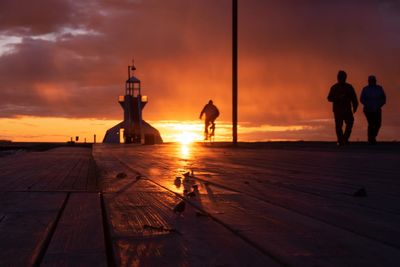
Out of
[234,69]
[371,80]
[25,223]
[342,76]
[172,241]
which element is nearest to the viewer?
[172,241]

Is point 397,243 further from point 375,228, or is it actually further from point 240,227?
point 240,227

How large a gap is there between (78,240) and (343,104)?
15.3m

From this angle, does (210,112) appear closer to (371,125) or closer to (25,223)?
(371,125)

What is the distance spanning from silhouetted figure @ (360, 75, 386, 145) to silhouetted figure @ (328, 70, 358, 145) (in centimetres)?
171

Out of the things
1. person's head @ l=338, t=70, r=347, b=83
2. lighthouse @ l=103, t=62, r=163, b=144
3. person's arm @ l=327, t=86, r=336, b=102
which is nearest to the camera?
person's head @ l=338, t=70, r=347, b=83

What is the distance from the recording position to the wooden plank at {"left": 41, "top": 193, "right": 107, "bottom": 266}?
6.97 ft

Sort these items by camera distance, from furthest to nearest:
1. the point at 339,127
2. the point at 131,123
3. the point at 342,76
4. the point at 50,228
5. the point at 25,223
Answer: the point at 131,123 → the point at 339,127 → the point at 342,76 → the point at 25,223 → the point at 50,228

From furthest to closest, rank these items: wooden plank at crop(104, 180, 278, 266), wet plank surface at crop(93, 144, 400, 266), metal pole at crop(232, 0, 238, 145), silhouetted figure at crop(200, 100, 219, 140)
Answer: silhouetted figure at crop(200, 100, 219, 140)
metal pole at crop(232, 0, 238, 145)
wet plank surface at crop(93, 144, 400, 266)
wooden plank at crop(104, 180, 278, 266)

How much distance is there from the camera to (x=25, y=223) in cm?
307

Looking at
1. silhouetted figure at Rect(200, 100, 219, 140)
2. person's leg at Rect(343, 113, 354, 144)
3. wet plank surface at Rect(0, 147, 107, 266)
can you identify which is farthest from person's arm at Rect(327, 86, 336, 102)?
silhouetted figure at Rect(200, 100, 219, 140)

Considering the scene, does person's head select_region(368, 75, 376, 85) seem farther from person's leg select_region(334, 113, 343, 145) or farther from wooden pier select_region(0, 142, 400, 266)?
wooden pier select_region(0, 142, 400, 266)

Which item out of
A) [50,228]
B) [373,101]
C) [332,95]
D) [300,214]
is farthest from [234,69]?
[50,228]

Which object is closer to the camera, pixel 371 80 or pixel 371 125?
pixel 371 80

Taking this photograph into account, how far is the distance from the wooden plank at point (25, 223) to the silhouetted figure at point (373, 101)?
1537 cm
